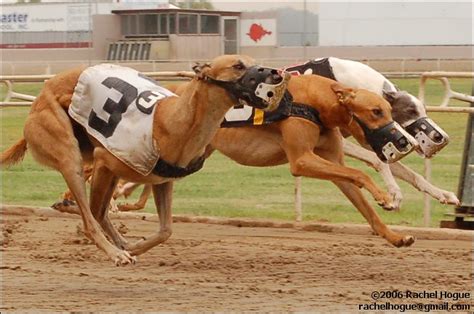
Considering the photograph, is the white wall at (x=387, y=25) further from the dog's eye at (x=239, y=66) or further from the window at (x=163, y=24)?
the dog's eye at (x=239, y=66)

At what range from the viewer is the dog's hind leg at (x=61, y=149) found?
638 centimetres

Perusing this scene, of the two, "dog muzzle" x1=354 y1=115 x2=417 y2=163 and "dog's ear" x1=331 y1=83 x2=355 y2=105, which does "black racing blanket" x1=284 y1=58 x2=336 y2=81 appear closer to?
"dog's ear" x1=331 y1=83 x2=355 y2=105

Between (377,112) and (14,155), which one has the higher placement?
(377,112)

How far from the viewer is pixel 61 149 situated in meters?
6.52

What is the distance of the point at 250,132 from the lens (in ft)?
24.9

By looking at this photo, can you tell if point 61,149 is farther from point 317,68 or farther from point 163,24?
point 163,24

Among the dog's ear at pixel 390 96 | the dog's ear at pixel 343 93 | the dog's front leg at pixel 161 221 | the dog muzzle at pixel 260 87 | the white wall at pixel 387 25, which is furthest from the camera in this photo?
the white wall at pixel 387 25

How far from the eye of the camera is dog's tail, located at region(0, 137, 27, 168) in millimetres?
7250

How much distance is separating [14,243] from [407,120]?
295 centimetres

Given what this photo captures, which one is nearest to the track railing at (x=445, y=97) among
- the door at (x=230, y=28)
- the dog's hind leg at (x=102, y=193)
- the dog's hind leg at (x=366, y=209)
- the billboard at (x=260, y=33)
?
the dog's hind leg at (x=366, y=209)

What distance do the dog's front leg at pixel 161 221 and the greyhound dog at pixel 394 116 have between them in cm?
151

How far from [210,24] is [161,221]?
1613 inches

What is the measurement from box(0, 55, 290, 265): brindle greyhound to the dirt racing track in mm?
332

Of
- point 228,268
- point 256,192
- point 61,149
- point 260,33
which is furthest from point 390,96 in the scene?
point 260,33
